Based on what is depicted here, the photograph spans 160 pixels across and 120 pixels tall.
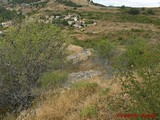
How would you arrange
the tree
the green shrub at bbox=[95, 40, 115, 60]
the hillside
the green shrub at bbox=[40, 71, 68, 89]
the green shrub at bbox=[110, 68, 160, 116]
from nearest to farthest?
1. the green shrub at bbox=[110, 68, 160, 116]
2. the hillside
3. the tree
4. the green shrub at bbox=[40, 71, 68, 89]
5. the green shrub at bbox=[95, 40, 115, 60]

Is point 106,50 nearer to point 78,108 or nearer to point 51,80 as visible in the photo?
point 51,80

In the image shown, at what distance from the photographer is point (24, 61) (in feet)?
45.8

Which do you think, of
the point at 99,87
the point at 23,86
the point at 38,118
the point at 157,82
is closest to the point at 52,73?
the point at 23,86

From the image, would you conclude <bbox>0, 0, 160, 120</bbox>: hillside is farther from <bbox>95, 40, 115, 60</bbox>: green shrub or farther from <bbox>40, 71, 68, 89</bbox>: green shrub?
<bbox>95, 40, 115, 60</bbox>: green shrub

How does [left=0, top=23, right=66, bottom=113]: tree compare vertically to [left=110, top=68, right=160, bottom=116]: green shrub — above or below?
below

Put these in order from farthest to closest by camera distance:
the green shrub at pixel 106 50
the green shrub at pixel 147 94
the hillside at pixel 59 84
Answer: the green shrub at pixel 106 50, the hillside at pixel 59 84, the green shrub at pixel 147 94

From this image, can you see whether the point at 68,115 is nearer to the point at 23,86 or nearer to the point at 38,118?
the point at 38,118

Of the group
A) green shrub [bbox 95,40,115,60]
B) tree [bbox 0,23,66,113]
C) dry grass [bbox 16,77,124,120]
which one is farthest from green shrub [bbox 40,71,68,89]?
green shrub [bbox 95,40,115,60]

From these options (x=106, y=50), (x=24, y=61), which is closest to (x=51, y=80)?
(x=24, y=61)

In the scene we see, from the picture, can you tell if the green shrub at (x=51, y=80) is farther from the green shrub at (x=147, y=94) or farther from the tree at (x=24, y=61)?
the green shrub at (x=147, y=94)

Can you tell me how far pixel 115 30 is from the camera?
7900 cm

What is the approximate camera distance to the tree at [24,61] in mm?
12977

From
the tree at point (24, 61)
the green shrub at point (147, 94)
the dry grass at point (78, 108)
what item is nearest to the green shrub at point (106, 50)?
the tree at point (24, 61)

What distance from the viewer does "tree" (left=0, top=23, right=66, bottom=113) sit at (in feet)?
42.6
